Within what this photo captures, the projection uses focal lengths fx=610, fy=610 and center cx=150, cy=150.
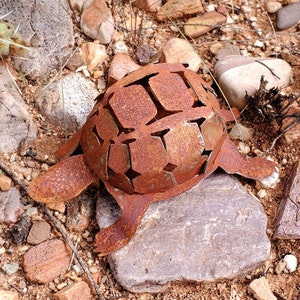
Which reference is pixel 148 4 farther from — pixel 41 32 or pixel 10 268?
pixel 10 268

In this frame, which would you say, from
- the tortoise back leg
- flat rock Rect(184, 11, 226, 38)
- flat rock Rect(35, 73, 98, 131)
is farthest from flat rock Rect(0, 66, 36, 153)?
flat rock Rect(184, 11, 226, 38)

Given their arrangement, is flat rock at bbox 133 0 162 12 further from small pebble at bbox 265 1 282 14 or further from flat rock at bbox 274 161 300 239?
flat rock at bbox 274 161 300 239

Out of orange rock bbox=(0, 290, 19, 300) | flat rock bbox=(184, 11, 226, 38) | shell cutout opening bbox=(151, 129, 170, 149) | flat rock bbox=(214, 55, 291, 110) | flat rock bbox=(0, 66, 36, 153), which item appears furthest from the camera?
flat rock bbox=(184, 11, 226, 38)

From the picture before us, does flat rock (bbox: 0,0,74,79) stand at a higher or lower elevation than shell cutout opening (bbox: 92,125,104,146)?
higher

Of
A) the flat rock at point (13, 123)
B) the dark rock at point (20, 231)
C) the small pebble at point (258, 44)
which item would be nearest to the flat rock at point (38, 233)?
the dark rock at point (20, 231)

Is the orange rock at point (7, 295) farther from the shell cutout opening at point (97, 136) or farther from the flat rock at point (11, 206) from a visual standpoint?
the shell cutout opening at point (97, 136)

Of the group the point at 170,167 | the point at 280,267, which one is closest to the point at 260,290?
the point at 280,267
